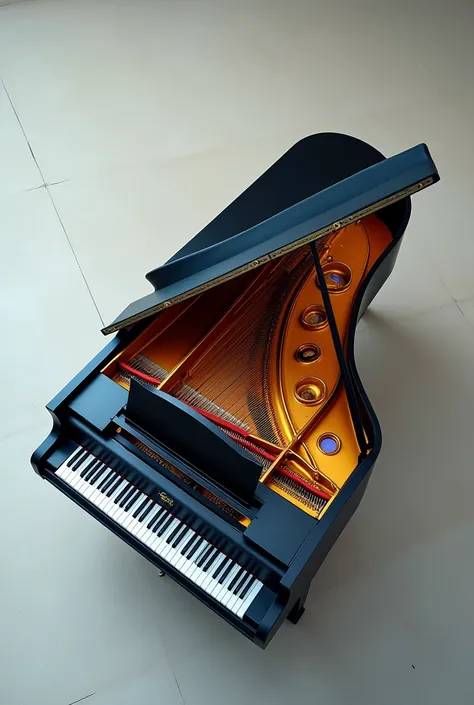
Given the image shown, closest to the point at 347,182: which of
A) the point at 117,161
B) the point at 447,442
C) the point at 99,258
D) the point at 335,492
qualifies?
the point at 335,492

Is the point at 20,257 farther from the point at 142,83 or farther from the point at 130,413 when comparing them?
the point at 130,413

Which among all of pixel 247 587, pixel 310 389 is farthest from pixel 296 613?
pixel 310 389

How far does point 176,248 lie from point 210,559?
7.50 ft

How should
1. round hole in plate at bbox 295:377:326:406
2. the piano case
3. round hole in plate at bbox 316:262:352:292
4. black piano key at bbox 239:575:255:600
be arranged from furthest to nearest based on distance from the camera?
round hole in plate at bbox 316:262:352:292 < round hole in plate at bbox 295:377:326:406 < black piano key at bbox 239:575:255:600 < the piano case

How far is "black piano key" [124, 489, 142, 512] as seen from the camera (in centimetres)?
291

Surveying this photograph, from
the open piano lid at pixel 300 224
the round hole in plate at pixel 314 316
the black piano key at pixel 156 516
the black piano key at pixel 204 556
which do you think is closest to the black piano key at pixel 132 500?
the black piano key at pixel 156 516

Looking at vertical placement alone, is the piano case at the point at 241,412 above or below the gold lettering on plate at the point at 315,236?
below

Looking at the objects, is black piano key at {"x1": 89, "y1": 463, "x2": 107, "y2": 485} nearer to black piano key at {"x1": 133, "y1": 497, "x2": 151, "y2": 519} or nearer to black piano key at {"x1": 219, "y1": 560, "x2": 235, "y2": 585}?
black piano key at {"x1": 133, "y1": 497, "x2": 151, "y2": 519}

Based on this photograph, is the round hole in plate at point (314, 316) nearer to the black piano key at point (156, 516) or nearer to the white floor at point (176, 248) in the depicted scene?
the white floor at point (176, 248)

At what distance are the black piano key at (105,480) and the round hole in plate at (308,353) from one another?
0.92 meters

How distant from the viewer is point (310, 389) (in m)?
3.08

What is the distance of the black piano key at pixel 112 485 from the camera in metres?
2.94

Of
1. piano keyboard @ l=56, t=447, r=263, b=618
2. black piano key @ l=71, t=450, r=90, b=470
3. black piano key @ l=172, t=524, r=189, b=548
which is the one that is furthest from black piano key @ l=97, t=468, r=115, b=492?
black piano key @ l=172, t=524, r=189, b=548

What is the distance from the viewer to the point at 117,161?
4.89 m
